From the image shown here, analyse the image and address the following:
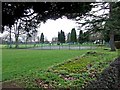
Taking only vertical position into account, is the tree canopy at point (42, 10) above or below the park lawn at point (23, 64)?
above

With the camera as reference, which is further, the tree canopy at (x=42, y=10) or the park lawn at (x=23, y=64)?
the park lawn at (x=23, y=64)

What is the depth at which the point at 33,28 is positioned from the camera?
3520mm

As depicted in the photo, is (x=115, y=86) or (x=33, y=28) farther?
(x=115, y=86)

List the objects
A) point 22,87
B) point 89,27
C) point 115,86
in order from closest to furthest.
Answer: point 22,87
point 115,86
point 89,27

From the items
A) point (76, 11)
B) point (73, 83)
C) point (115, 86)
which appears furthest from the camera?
point (115, 86)

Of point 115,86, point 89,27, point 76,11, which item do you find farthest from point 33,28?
point 89,27

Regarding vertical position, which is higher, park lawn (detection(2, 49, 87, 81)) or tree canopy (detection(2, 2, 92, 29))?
tree canopy (detection(2, 2, 92, 29))

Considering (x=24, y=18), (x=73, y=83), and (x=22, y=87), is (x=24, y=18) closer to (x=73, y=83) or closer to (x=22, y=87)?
(x=22, y=87)

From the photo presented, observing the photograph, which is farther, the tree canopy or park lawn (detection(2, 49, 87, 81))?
park lawn (detection(2, 49, 87, 81))

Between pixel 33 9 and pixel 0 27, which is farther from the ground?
pixel 33 9

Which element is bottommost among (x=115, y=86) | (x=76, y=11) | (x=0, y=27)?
(x=115, y=86)

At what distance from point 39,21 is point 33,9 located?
0.29m

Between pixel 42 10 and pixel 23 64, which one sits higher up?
pixel 42 10

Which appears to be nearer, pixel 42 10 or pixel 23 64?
pixel 42 10
